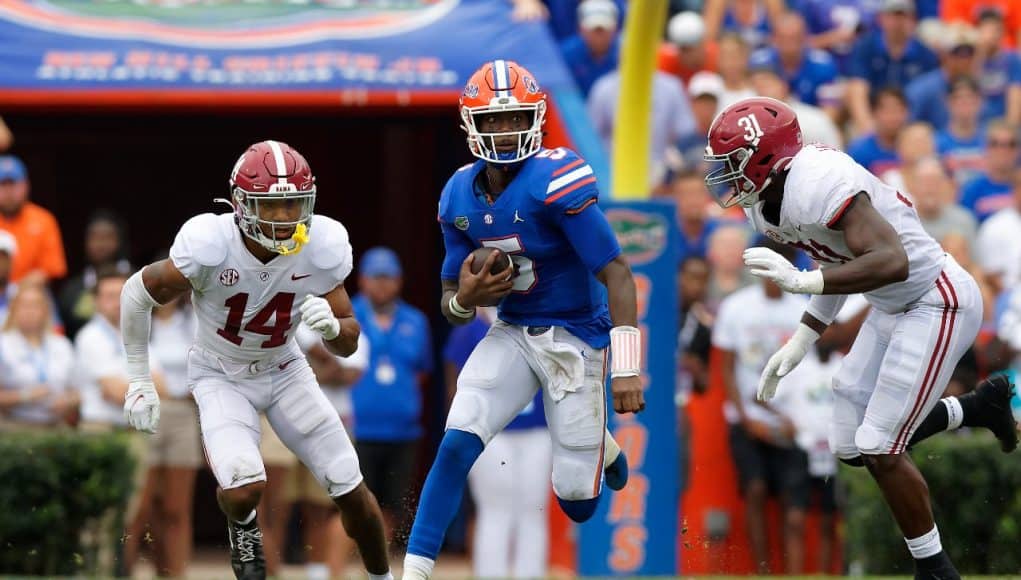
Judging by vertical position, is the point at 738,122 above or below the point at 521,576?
above

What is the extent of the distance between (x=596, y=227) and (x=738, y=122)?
68 cm

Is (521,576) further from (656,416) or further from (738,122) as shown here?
(738,122)

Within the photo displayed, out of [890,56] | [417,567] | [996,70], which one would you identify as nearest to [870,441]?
[417,567]

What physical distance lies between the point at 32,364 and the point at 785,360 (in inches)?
188

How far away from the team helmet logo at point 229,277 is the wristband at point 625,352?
1.49 m

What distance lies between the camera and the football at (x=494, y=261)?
677 centimetres

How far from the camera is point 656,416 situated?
32.4ft

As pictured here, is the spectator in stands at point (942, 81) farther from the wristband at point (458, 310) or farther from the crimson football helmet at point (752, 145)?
the wristband at point (458, 310)

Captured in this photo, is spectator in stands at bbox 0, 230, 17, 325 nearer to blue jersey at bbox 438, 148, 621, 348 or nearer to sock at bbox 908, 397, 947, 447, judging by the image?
blue jersey at bbox 438, 148, 621, 348

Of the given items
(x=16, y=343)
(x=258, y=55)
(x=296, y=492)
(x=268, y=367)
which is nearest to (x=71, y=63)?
(x=258, y=55)

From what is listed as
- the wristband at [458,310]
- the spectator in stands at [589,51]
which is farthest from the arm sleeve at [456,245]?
the spectator in stands at [589,51]

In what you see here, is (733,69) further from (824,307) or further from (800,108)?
(824,307)

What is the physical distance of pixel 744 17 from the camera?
13.2 metres

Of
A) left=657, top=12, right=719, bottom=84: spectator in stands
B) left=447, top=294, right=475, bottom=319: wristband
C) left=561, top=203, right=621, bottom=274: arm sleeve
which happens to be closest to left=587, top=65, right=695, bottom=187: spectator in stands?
left=657, top=12, right=719, bottom=84: spectator in stands
